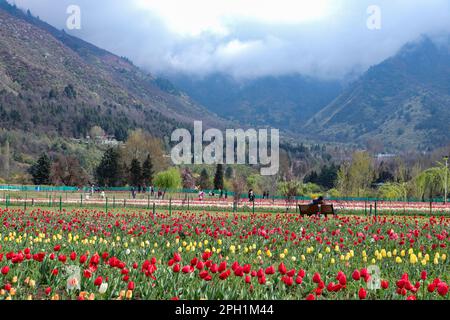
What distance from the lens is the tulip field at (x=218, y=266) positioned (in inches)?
270

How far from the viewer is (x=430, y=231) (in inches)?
624

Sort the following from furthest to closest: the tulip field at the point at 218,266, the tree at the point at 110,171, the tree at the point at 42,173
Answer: the tree at the point at 110,171
the tree at the point at 42,173
the tulip field at the point at 218,266

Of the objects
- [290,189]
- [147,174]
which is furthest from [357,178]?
[290,189]

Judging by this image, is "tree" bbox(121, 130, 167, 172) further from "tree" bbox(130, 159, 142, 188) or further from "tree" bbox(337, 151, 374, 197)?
"tree" bbox(337, 151, 374, 197)

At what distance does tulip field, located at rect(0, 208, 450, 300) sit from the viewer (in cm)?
687

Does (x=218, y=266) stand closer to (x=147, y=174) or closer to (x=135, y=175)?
(x=135, y=175)

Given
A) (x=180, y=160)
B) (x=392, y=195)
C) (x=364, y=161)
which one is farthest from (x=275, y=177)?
(x=180, y=160)

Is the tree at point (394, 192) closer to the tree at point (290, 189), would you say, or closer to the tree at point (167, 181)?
the tree at point (290, 189)

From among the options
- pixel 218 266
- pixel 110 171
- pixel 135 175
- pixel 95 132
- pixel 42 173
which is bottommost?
pixel 218 266

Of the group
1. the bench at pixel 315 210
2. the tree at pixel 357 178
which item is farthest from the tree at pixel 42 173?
the bench at pixel 315 210

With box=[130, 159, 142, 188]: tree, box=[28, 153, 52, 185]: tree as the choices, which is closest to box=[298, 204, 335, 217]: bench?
box=[130, 159, 142, 188]: tree

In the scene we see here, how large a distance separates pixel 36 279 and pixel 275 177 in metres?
100

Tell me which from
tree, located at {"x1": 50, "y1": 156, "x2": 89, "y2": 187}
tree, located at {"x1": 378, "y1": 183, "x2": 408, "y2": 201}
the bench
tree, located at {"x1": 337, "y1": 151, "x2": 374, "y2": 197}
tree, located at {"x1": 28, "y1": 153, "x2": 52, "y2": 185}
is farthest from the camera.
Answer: tree, located at {"x1": 50, "y1": 156, "x2": 89, "y2": 187}

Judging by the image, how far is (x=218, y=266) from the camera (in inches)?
340
